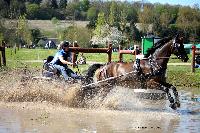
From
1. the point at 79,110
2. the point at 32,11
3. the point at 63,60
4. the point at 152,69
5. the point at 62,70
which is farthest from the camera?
the point at 32,11

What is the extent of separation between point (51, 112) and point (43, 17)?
187 metres

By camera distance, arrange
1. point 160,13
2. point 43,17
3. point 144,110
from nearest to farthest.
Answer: point 144,110 → point 160,13 → point 43,17

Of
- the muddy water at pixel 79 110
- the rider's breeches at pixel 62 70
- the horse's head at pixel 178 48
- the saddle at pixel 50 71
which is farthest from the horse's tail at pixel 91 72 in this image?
the horse's head at pixel 178 48

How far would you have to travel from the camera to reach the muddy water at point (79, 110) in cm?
1156

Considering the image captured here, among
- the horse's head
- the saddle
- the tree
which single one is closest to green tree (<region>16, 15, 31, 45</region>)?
the tree

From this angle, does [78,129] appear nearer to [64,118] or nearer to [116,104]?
[64,118]

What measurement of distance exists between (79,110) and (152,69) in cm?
240

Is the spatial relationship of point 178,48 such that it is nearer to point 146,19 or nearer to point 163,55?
point 163,55

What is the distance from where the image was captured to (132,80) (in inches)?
591

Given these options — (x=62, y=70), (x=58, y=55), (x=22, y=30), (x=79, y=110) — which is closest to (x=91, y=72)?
(x=62, y=70)

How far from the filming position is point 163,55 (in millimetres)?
15086

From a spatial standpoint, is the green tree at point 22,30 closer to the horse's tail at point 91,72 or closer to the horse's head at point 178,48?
the horse's tail at point 91,72

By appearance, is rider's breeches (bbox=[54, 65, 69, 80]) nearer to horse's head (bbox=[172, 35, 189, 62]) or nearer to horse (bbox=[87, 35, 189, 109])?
horse (bbox=[87, 35, 189, 109])

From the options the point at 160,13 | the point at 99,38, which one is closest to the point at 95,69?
the point at 99,38
